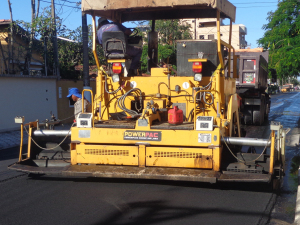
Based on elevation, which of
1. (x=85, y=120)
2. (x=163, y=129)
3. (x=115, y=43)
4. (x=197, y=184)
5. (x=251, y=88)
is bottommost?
(x=197, y=184)

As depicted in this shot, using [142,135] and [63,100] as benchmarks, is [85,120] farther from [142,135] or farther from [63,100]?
[63,100]

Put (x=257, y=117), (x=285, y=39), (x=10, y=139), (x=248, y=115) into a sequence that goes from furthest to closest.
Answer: (x=285, y=39) < (x=248, y=115) < (x=257, y=117) < (x=10, y=139)

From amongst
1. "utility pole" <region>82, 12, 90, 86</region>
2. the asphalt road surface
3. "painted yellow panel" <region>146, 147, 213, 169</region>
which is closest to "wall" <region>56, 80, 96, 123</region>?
"utility pole" <region>82, 12, 90, 86</region>

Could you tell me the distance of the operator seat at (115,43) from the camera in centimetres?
727

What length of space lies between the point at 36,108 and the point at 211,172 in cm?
1287

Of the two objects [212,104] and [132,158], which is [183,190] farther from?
[212,104]

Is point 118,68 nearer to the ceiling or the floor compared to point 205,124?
nearer to the ceiling

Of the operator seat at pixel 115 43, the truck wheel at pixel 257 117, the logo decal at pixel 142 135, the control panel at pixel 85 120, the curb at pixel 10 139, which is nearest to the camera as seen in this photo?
the logo decal at pixel 142 135

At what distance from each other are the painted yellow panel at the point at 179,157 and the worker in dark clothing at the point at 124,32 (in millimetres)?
2082

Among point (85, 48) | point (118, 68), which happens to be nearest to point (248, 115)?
point (85, 48)

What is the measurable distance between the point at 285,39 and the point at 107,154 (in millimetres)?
20125

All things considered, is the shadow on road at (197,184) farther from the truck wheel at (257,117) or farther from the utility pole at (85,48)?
the truck wheel at (257,117)

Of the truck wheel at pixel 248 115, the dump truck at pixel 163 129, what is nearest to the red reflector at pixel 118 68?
the dump truck at pixel 163 129

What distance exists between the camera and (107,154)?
21.5ft
